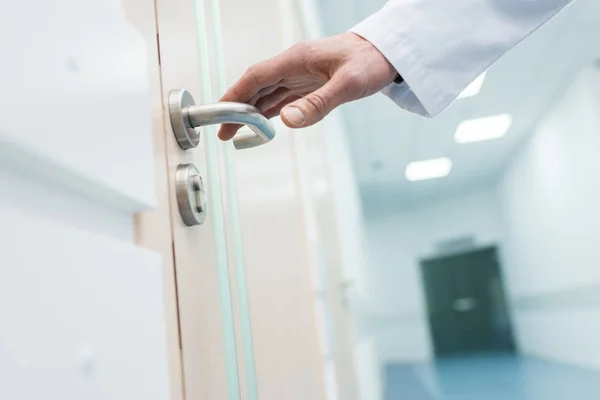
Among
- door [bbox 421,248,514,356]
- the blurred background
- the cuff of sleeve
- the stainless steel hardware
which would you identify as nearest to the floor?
the blurred background

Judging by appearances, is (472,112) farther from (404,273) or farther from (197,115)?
(197,115)

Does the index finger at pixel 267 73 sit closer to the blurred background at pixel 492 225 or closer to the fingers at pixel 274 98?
the fingers at pixel 274 98

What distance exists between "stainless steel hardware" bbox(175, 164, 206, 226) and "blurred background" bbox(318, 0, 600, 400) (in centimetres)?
289

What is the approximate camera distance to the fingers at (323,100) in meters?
0.54

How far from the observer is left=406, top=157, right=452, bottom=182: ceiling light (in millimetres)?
7106

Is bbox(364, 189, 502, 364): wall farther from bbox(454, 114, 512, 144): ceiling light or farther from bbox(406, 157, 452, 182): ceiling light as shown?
bbox(454, 114, 512, 144): ceiling light

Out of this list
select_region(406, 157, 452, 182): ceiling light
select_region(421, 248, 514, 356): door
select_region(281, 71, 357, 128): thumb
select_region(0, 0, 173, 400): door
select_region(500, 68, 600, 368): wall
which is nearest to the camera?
select_region(0, 0, 173, 400): door

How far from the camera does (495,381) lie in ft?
17.9

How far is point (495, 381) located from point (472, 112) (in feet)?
8.58

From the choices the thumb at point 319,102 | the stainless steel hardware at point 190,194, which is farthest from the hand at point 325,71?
the stainless steel hardware at point 190,194

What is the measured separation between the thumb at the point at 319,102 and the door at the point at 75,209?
15cm

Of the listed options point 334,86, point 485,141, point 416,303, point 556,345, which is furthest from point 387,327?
point 334,86

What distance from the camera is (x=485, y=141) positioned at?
6.38 m

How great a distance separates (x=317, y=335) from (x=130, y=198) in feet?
3.04
